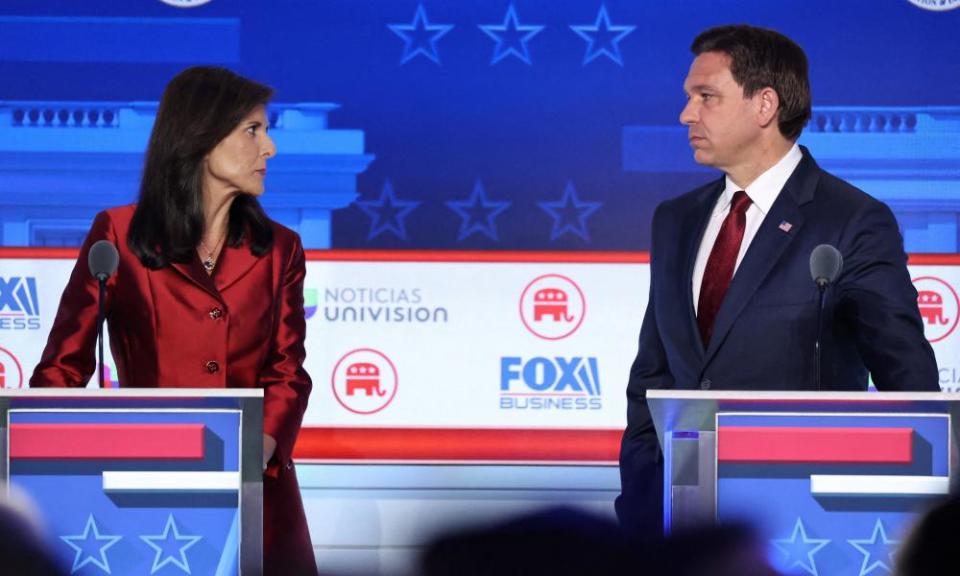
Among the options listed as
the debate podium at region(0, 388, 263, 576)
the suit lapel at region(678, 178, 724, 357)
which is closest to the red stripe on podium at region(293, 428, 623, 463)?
the suit lapel at region(678, 178, 724, 357)

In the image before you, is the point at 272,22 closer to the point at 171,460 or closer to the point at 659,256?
the point at 659,256

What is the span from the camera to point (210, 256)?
3352 mm

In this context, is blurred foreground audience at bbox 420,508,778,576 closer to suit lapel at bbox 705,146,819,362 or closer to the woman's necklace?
suit lapel at bbox 705,146,819,362

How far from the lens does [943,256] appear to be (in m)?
4.70

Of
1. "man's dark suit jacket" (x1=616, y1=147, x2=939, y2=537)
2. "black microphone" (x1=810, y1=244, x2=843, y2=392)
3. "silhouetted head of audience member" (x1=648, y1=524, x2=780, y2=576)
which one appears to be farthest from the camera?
"man's dark suit jacket" (x1=616, y1=147, x2=939, y2=537)

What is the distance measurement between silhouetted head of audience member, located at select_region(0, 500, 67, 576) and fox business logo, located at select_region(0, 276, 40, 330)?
3866mm

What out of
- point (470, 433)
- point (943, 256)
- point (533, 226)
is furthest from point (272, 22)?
point (943, 256)

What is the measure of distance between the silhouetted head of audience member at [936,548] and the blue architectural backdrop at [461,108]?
12.0 ft


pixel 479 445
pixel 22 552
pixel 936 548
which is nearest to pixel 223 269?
pixel 479 445

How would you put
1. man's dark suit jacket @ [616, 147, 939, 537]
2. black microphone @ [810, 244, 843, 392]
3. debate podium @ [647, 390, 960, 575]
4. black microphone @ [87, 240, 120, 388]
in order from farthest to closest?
man's dark suit jacket @ [616, 147, 939, 537] → black microphone @ [87, 240, 120, 388] → black microphone @ [810, 244, 843, 392] → debate podium @ [647, 390, 960, 575]

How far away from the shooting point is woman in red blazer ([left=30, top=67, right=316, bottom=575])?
3.25 meters

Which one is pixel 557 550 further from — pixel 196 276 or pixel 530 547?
pixel 196 276

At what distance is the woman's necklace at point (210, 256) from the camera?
131 inches

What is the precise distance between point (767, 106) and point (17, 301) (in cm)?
263
